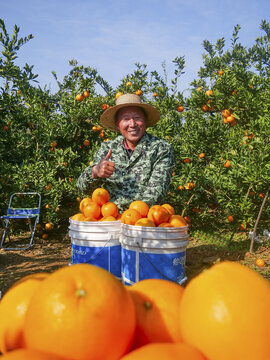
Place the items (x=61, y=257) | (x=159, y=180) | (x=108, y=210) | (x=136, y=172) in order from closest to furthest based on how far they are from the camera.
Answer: (x=108, y=210)
(x=159, y=180)
(x=136, y=172)
(x=61, y=257)

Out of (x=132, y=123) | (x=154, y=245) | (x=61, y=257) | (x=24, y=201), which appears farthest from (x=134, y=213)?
(x=24, y=201)

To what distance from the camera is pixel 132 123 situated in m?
3.35

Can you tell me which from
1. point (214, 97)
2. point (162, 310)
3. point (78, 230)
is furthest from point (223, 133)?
point (162, 310)

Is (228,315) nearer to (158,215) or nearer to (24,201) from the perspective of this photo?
(158,215)

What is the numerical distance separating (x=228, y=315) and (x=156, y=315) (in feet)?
0.56

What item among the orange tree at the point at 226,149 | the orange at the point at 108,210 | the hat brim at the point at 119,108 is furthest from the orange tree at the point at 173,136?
the orange at the point at 108,210

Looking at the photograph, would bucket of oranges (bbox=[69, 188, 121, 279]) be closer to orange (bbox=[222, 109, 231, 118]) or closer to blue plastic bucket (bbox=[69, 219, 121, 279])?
blue plastic bucket (bbox=[69, 219, 121, 279])

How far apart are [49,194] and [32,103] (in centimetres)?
199

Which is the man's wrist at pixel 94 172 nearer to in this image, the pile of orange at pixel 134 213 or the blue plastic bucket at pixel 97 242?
the pile of orange at pixel 134 213

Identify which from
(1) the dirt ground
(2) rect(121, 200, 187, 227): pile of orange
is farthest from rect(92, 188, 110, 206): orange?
(1) the dirt ground

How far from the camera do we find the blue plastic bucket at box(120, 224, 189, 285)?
2357 mm

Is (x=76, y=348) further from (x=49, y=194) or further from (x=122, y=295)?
(x=49, y=194)

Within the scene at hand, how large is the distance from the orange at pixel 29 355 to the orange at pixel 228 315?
261 mm

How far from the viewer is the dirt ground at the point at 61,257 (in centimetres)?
401
